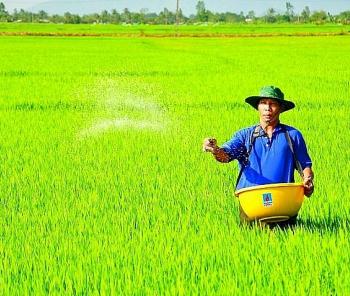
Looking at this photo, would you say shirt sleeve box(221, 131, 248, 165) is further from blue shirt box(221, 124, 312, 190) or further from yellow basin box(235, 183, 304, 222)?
yellow basin box(235, 183, 304, 222)

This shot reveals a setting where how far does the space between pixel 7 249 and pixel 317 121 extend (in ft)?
17.8

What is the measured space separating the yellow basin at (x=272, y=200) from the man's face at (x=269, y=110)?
1.07 feet

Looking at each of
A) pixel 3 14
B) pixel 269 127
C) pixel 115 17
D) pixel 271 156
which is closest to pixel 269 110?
pixel 269 127

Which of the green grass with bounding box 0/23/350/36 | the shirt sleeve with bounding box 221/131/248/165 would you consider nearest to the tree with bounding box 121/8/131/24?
the green grass with bounding box 0/23/350/36

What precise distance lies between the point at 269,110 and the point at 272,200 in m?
0.41

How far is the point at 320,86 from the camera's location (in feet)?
42.9

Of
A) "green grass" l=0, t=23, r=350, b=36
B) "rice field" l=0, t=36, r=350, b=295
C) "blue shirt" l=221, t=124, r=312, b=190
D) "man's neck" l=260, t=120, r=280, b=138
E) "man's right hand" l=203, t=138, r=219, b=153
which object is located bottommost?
"green grass" l=0, t=23, r=350, b=36

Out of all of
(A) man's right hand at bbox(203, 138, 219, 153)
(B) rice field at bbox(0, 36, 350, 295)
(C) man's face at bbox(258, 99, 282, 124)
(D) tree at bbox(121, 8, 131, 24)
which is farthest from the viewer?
(D) tree at bbox(121, 8, 131, 24)

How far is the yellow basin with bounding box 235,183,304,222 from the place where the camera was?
3.10 meters

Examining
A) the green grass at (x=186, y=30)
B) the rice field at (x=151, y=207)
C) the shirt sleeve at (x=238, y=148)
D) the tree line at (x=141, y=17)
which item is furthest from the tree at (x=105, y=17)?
the shirt sleeve at (x=238, y=148)

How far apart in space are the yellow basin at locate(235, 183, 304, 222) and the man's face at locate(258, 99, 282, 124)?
33 centimetres

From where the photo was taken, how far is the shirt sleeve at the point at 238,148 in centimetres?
329

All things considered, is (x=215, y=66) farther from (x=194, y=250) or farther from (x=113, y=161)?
(x=194, y=250)

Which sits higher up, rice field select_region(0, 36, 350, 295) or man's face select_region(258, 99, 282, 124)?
man's face select_region(258, 99, 282, 124)
